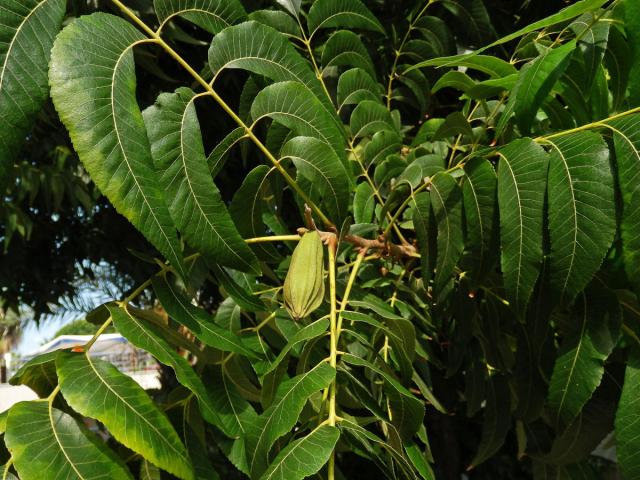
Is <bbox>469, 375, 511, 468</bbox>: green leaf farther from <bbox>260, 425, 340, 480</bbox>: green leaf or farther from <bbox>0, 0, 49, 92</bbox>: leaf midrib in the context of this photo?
<bbox>0, 0, 49, 92</bbox>: leaf midrib

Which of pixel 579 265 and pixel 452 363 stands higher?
pixel 579 265

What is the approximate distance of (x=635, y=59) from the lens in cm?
67

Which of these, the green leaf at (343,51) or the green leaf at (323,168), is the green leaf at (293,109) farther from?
the green leaf at (343,51)

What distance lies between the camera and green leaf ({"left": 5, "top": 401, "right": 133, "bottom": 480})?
0.47m

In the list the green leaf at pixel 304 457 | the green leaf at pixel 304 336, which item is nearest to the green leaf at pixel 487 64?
the green leaf at pixel 304 336

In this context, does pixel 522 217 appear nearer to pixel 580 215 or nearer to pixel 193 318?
pixel 580 215

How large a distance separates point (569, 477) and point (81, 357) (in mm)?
688

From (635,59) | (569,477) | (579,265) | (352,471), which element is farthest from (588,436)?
(352,471)

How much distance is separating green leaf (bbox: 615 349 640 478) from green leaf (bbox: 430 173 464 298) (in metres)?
0.21

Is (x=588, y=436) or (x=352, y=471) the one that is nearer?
(x=588, y=436)

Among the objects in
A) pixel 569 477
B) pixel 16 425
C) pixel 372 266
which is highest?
pixel 16 425

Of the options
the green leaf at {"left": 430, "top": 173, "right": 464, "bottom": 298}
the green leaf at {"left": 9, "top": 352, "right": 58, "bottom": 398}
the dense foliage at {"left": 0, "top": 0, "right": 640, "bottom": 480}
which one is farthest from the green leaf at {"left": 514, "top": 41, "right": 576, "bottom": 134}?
the green leaf at {"left": 9, "top": 352, "right": 58, "bottom": 398}

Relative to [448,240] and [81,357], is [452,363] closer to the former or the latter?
[448,240]

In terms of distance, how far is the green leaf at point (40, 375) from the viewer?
0.54 meters
